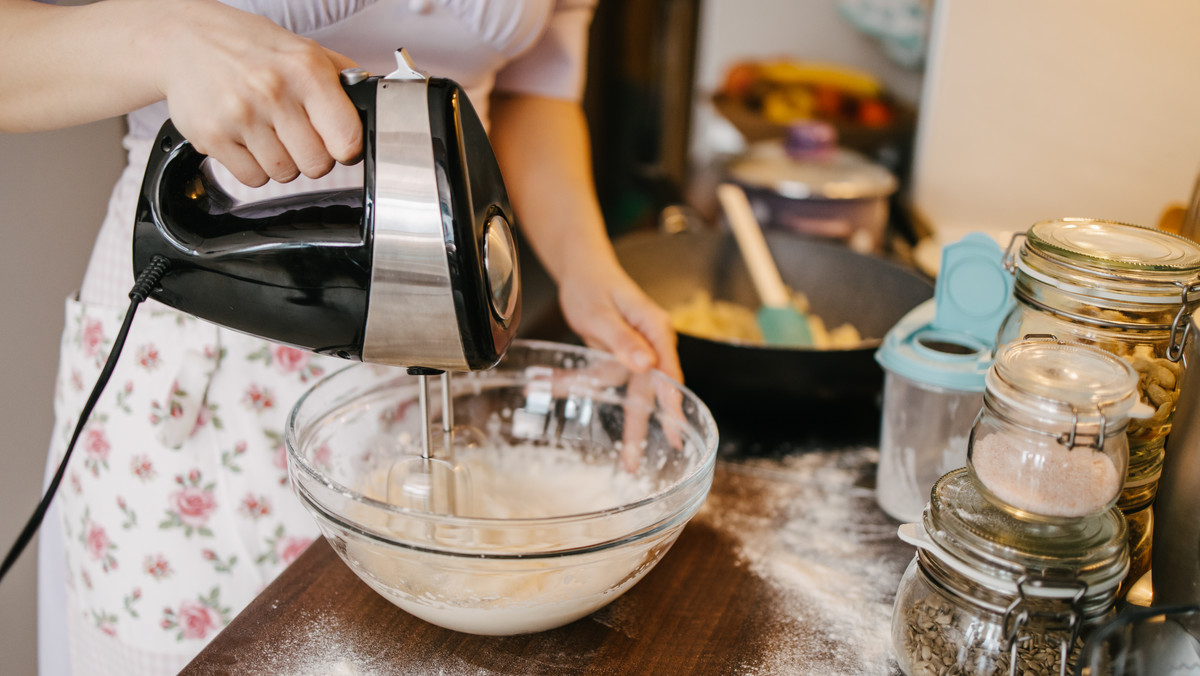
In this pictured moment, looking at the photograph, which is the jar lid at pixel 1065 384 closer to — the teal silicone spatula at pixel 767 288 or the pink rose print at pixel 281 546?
the teal silicone spatula at pixel 767 288

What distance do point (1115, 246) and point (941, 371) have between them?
204 millimetres

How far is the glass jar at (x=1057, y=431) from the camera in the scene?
0.49m

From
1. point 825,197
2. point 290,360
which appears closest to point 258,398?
point 290,360

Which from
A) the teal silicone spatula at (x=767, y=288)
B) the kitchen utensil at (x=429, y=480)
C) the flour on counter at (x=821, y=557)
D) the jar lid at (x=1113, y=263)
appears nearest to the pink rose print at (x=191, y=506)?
the kitchen utensil at (x=429, y=480)

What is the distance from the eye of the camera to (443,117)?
51cm

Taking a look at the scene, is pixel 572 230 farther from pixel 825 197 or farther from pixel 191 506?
pixel 825 197

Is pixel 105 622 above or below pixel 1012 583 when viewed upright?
below

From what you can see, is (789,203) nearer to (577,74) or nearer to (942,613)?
(577,74)

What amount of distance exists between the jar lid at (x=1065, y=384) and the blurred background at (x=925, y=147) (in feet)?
1.54

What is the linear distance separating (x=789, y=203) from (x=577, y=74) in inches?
22.0

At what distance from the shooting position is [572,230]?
41.0 inches

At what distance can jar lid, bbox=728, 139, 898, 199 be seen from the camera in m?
1.52

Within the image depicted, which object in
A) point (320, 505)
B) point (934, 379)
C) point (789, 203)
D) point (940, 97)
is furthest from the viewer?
point (789, 203)

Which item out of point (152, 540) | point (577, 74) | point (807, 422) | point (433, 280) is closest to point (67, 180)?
point (152, 540)
